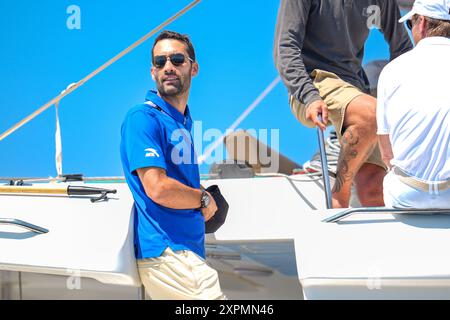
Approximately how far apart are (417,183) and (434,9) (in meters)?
0.46

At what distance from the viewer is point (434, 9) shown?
4.91 feet

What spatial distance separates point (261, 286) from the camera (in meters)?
2.38

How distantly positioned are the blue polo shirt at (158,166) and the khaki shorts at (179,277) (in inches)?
0.9

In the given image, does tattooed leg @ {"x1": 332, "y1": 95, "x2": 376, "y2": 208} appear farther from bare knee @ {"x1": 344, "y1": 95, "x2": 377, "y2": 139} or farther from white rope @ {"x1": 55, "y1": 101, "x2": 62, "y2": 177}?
white rope @ {"x1": 55, "y1": 101, "x2": 62, "y2": 177}

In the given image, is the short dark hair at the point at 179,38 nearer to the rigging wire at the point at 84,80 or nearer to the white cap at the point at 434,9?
the white cap at the point at 434,9

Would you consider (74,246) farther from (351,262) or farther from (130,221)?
(351,262)

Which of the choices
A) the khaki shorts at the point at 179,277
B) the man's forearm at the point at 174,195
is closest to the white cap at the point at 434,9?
the man's forearm at the point at 174,195

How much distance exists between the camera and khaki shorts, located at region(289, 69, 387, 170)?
6.28ft

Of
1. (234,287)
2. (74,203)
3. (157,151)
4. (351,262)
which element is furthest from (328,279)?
(234,287)

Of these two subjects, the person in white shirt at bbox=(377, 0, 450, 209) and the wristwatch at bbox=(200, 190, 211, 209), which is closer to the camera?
the person in white shirt at bbox=(377, 0, 450, 209)

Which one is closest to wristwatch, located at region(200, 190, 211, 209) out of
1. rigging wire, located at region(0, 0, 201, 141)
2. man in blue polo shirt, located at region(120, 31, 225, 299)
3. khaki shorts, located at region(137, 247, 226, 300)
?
man in blue polo shirt, located at region(120, 31, 225, 299)

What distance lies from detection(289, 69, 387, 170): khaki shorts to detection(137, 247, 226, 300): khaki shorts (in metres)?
0.71

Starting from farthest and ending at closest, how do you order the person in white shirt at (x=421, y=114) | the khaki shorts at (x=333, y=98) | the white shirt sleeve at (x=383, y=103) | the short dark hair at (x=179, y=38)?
the khaki shorts at (x=333, y=98) → the short dark hair at (x=179, y=38) → the white shirt sleeve at (x=383, y=103) → the person in white shirt at (x=421, y=114)

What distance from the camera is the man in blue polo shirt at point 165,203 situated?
1500mm
